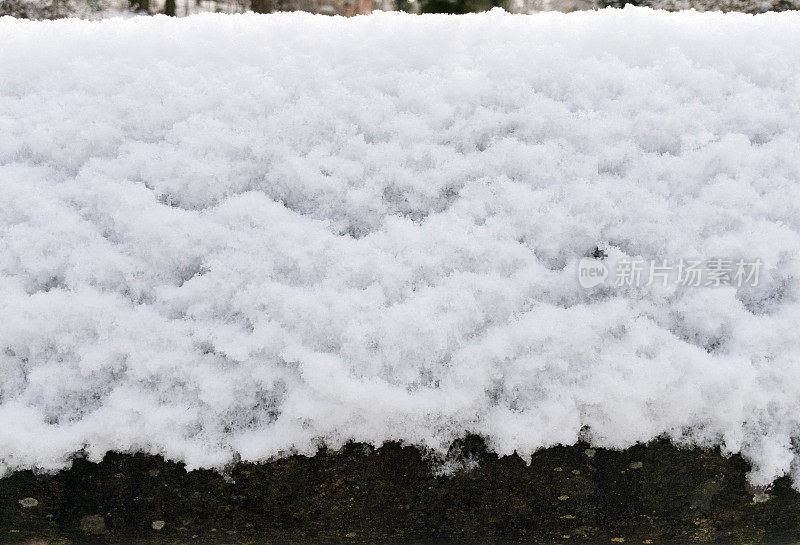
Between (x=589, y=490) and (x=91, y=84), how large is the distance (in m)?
1.63

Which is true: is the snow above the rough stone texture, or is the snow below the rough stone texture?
above

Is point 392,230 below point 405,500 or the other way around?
the other way around

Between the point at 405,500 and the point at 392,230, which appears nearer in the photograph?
the point at 405,500

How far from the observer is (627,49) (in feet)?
5.30

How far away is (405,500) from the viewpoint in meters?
1.08

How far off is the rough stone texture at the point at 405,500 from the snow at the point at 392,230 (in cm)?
4

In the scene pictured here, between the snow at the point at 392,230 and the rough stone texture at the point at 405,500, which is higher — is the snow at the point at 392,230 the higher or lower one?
the higher one

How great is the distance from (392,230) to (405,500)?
1.91 feet

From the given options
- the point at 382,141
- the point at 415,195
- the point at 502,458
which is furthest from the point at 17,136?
the point at 502,458

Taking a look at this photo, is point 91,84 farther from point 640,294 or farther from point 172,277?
point 640,294

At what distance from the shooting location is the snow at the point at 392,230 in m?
1.05

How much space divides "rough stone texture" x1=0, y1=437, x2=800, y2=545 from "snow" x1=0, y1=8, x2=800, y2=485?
4 centimetres

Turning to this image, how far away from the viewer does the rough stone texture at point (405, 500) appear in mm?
1052

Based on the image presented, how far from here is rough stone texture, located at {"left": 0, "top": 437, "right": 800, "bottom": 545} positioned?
1052 mm
